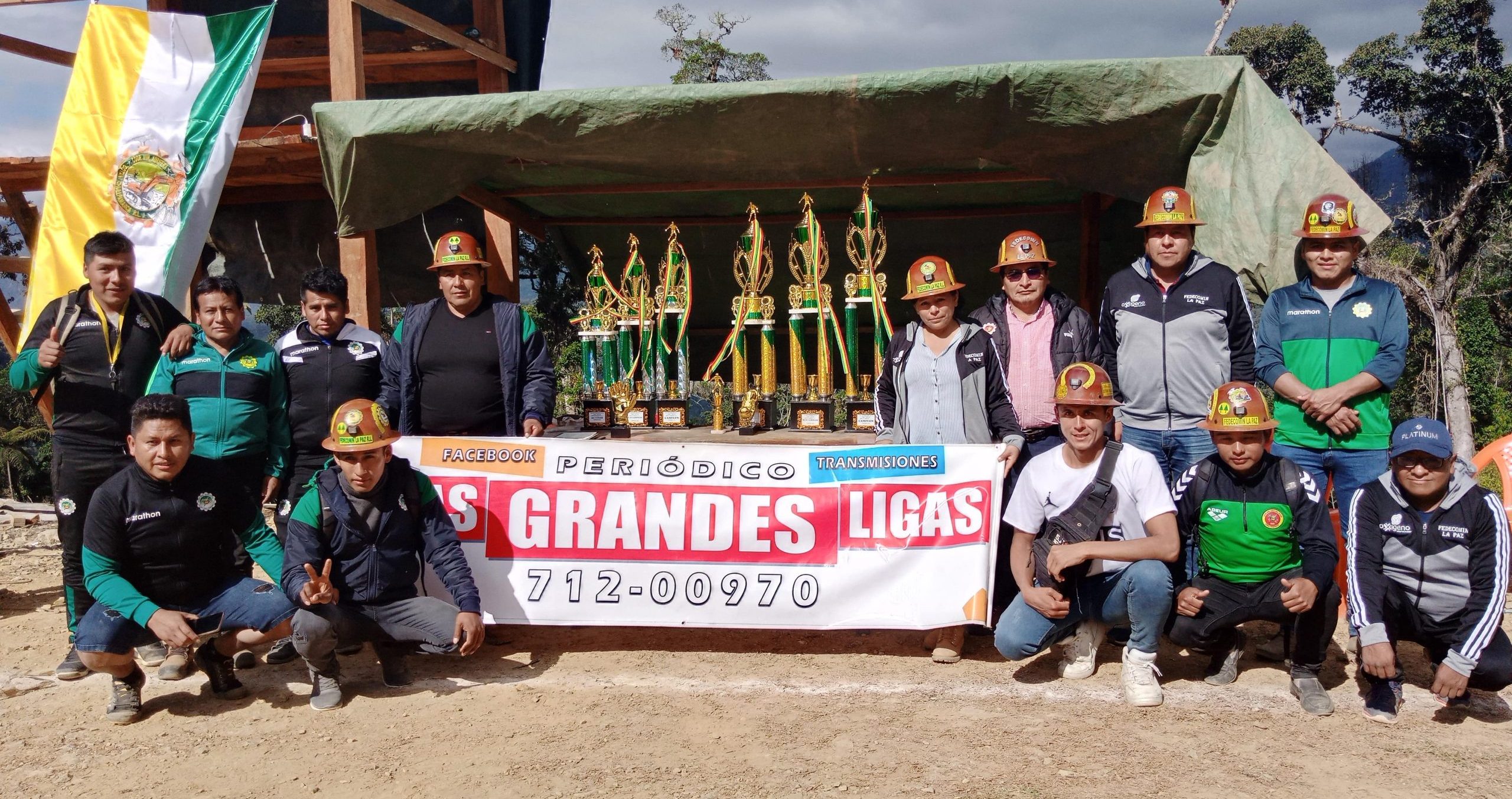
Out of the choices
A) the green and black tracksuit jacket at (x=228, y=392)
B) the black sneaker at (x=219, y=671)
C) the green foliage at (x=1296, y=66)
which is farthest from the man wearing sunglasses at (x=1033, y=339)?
the green foliage at (x=1296, y=66)

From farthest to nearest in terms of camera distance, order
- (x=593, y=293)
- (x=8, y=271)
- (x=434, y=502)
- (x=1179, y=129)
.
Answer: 1. (x=8, y=271)
2. (x=593, y=293)
3. (x=1179, y=129)
4. (x=434, y=502)

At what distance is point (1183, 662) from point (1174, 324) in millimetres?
1292

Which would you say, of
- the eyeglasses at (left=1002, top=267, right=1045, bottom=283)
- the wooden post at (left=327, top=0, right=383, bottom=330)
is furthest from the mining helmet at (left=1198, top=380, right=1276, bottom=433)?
the wooden post at (left=327, top=0, right=383, bottom=330)

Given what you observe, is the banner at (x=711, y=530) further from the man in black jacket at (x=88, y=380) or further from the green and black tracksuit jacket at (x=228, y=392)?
the man in black jacket at (x=88, y=380)

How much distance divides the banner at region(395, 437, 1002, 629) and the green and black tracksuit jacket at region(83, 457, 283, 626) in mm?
699

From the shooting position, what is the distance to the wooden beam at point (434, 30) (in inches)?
225

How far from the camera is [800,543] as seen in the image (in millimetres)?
3842

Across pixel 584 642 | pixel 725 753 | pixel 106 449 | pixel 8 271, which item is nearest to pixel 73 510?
pixel 106 449

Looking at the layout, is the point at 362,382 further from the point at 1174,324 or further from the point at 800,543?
the point at 1174,324

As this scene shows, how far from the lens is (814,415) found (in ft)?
17.1

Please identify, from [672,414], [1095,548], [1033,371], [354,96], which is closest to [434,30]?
[354,96]

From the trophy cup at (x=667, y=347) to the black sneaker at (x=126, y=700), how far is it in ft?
9.32

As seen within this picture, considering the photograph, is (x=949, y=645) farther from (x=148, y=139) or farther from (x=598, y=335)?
(x=148, y=139)

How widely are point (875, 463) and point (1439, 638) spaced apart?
196 centimetres
